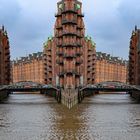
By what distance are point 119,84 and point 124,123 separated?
58.7 m

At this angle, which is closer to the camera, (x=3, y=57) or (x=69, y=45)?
(x=69, y=45)

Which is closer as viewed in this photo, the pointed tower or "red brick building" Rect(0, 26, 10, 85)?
the pointed tower

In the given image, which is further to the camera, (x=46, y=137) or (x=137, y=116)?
(x=137, y=116)

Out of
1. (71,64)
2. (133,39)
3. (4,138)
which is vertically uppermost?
A: (133,39)

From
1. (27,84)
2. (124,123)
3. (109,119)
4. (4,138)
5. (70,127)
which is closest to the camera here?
(4,138)

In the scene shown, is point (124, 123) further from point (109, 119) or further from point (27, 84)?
point (27, 84)

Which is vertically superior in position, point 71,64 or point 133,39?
point 133,39

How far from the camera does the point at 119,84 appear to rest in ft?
406

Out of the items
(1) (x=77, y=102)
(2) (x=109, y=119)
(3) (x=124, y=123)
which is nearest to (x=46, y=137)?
(3) (x=124, y=123)

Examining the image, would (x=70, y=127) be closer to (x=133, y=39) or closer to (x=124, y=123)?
(x=124, y=123)

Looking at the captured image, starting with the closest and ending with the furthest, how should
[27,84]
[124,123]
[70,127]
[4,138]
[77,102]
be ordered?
[4,138] < [70,127] < [124,123] < [77,102] < [27,84]

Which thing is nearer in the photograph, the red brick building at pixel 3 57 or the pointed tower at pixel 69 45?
the pointed tower at pixel 69 45

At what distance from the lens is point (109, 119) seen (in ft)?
234

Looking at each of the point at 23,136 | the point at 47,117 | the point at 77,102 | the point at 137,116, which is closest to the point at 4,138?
the point at 23,136
